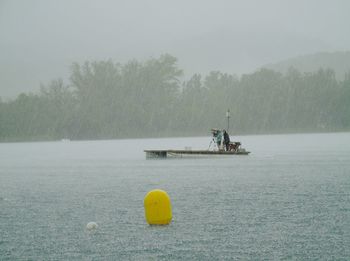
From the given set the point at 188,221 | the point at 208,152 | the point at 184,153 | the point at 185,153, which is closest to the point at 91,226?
the point at 188,221

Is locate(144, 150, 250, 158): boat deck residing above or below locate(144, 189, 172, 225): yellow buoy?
above

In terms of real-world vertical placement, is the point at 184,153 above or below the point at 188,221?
above

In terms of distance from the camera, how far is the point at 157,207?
771 inches

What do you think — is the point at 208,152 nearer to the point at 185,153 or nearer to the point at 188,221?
the point at 185,153

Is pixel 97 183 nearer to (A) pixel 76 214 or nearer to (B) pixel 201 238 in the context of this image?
(A) pixel 76 214

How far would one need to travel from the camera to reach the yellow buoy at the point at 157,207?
19.4 m

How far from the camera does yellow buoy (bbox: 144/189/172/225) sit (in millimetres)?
19391

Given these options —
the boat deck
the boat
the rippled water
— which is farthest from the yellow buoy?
the boat deck

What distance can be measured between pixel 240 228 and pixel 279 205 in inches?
207

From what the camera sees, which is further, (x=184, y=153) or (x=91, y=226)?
(x=184, y=153)

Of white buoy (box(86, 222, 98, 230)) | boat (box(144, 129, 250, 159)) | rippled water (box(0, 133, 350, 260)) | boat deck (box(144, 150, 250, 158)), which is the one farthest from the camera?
boat (box(144, 129, 250, 159))

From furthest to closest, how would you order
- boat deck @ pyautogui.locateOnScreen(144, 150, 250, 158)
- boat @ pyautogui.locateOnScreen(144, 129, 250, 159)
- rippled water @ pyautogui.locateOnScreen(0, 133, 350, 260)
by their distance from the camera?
boat @ pyautogui.locateOnScreen(144, 129, 250, 159) < boat deck @ pyautogui.locateOnScreen(144, 150, 250, 158) < rippled water @ pyautogui.locateOnScreen(0, 133, 350, 260)

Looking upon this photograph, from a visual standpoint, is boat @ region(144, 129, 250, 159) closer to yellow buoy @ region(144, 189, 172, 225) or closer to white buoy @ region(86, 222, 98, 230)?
yellow buoy @ region(144, 189, 172, 225)

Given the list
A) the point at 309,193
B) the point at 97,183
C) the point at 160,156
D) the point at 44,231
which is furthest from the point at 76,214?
the point at 160,156
